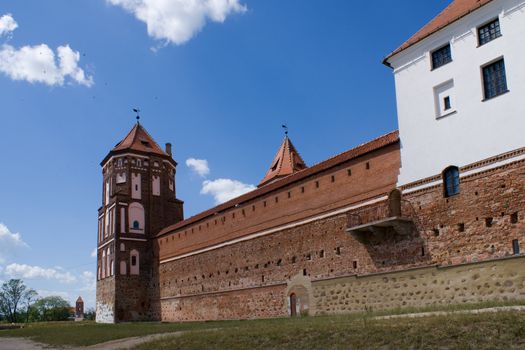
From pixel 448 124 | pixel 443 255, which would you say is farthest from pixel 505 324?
pixel 448 124

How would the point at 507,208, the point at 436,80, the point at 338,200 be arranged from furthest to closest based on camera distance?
1. the point at 338,200
2. the point at 436,80
3. the point at 507,208

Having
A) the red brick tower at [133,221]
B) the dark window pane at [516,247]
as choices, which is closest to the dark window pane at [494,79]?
the dark window pane at [516,247]

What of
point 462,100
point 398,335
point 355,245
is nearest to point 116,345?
point 355,245

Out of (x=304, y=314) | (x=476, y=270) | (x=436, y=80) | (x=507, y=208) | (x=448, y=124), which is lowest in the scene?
(x=304, y=314)

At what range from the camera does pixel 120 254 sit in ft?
116

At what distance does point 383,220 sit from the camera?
17156 millimetres

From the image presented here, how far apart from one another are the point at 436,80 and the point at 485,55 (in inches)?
65.5

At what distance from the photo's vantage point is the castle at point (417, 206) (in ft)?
48.6

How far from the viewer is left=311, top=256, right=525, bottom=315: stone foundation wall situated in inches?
551

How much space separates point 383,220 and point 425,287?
2267mm

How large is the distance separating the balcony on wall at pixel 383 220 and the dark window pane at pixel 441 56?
13.0ft

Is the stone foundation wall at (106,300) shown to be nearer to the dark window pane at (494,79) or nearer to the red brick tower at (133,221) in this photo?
the red brick tower at (133,221)

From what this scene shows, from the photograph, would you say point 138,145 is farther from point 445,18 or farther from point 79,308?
point 79,308

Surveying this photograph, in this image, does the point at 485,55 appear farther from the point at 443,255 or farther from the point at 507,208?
the point at 443,255
